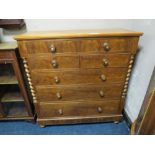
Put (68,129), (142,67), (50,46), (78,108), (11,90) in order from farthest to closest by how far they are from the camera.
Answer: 1. (11,90)
2. (68,129)
3. (78,108)
4. (142,67)
5. (50,46)

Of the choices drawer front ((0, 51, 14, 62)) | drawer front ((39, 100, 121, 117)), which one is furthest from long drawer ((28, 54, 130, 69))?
drawer front ((39, 100, 121, 117))

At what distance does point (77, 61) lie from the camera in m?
1.28

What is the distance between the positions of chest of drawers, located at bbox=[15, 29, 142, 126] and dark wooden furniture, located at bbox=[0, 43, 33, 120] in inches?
Answer: 5.9

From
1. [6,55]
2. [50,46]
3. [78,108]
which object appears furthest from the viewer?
[78,108]

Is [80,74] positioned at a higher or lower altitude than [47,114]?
higher

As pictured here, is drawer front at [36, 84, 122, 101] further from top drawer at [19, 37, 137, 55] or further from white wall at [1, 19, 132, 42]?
white wall at [1, 19, 132, 42]

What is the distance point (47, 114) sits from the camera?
1.58 m

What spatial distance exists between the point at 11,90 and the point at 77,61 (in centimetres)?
99

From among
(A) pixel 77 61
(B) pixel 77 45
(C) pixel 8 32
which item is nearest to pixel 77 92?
(A) pixel 77 61

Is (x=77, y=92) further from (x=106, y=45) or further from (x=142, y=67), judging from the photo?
(x=142, y=67)

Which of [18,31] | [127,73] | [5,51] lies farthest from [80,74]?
[18,31]
